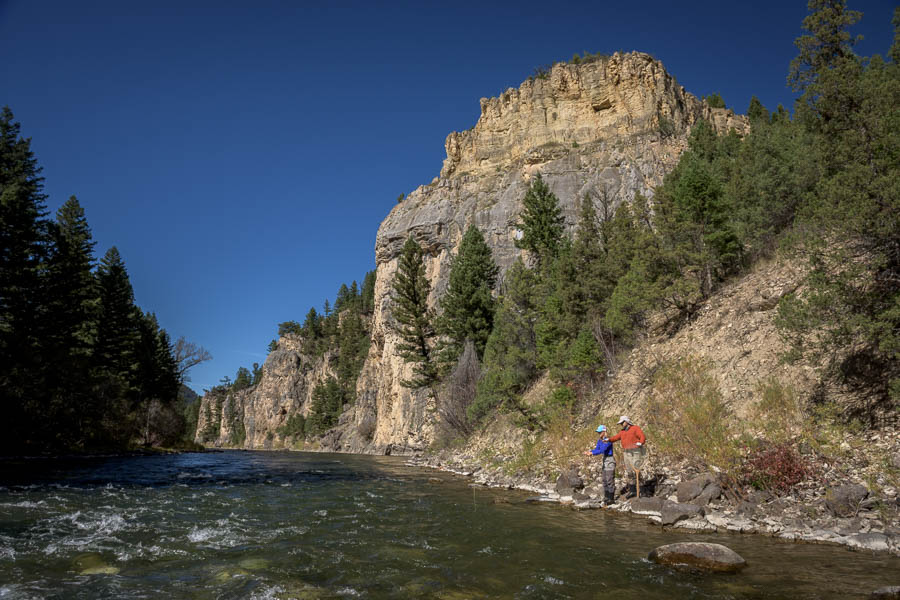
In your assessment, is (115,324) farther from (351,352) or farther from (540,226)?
(351,352)

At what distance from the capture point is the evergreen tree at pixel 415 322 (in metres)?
43.6

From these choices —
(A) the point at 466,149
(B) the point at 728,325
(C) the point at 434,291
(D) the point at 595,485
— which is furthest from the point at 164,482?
(A) the point at 466,149

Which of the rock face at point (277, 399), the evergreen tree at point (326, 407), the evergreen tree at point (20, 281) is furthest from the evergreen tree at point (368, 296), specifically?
the evergreen tree at point (20, 281)

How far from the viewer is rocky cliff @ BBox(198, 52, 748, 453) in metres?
51.6

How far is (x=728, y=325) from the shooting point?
685 inches

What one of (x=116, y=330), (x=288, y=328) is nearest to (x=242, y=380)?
(x=288, y=328)

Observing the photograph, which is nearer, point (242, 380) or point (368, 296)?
point (368, 296)

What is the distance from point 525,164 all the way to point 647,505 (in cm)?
5139

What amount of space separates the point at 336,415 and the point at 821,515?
85.5 metres

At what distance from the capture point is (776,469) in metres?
10.4

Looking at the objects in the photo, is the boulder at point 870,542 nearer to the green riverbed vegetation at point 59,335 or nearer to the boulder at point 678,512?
the boulder at point 678,512

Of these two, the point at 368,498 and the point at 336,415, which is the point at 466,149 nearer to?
the point at 336,415

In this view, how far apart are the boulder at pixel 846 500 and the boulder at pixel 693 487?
2.42 meters

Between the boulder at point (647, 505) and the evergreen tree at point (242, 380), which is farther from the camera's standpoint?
the evergreen tree at point (242, 380)
